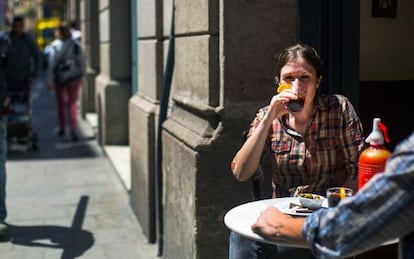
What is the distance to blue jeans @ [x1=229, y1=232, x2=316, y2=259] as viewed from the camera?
9.39 ft

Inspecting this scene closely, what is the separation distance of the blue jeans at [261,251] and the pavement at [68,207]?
226cm

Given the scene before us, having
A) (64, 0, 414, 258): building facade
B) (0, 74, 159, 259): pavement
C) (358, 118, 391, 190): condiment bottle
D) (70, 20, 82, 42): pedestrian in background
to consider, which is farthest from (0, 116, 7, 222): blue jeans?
(70, 20, 82, 42): pedestrian in background

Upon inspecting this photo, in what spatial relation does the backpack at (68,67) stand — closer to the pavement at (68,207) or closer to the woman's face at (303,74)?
the pavement at (68,207)

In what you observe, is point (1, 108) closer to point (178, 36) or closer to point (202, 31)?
point (178, 36)

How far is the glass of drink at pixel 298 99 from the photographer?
112 inches

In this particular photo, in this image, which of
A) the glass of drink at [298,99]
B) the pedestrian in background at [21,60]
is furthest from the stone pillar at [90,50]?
the glass of drink at [298,99]

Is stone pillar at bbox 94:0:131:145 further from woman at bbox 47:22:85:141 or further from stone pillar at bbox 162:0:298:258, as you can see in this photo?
stone pillar at bbox 162:0:298:258

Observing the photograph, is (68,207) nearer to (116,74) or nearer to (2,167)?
(2,167)

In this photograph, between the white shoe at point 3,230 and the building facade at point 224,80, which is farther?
the white shoe at point 3,230

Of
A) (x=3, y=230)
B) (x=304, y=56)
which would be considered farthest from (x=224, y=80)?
(x=3, y=230)

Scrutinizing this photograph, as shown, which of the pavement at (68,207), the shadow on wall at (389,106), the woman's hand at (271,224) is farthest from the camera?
the pavement at (68,207)

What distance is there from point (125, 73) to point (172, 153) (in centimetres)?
501

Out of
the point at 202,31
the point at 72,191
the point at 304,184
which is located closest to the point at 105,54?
the point at 72,191

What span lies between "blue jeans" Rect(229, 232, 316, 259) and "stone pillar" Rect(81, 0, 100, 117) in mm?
9348
